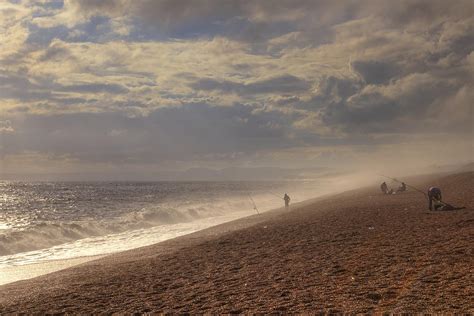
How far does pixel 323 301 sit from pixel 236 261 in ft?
21.3

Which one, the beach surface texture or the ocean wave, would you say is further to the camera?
the ocean wave

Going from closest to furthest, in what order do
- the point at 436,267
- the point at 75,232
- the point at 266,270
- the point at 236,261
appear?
the point at 436,267
the point at 266,270
the point at 236,261
the point at 75,232

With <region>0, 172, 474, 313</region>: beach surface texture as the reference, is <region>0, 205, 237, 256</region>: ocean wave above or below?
above

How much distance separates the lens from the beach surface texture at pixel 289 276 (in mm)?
9867

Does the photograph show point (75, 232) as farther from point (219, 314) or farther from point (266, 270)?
point (219, 314)

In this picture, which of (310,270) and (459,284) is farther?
(310,270)

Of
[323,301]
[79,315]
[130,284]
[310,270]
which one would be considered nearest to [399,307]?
[323,301]

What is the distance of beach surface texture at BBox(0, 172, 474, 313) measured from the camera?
9.87 m

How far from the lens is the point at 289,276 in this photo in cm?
1277

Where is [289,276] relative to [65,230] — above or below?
below

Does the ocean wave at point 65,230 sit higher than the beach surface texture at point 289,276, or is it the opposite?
the ocean wave at point 65,230

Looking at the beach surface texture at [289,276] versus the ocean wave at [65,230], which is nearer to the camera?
the beach surface texture at [289,276]

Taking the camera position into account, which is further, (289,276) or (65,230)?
(65,230)

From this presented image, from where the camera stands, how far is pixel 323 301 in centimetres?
985
